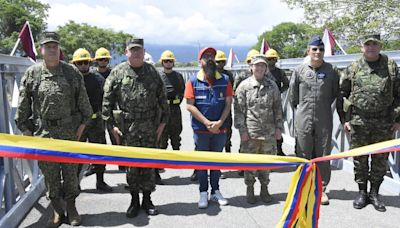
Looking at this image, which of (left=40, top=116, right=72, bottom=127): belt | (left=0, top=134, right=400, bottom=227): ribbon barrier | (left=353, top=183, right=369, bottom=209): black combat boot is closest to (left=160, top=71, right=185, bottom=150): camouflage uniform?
(left=40, top=116, right=72, bottom=127): belt

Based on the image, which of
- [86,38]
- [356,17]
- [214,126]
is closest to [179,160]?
[214,126]

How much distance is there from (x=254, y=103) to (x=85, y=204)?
2.50 m

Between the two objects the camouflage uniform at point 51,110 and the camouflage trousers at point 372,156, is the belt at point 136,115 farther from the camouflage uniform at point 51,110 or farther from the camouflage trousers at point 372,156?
the camouflage trousers at point 372,156

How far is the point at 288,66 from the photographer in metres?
9.38

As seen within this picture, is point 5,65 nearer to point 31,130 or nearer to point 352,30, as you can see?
point 31,130

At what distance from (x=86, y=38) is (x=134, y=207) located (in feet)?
207

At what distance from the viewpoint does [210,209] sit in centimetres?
479

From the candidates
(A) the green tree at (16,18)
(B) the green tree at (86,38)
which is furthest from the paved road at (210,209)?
(B) the green tree at (86,38)

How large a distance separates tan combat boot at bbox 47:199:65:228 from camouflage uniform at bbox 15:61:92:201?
0.28 feet

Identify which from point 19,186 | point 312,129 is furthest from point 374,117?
point 19,186

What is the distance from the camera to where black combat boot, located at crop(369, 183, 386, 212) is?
4.66 metres

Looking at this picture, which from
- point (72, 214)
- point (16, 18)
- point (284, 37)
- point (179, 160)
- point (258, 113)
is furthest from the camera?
point (284, 37)

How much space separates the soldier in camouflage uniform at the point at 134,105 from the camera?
4402 mm

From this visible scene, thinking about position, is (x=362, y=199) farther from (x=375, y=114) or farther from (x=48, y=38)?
(x=48, y=38)
